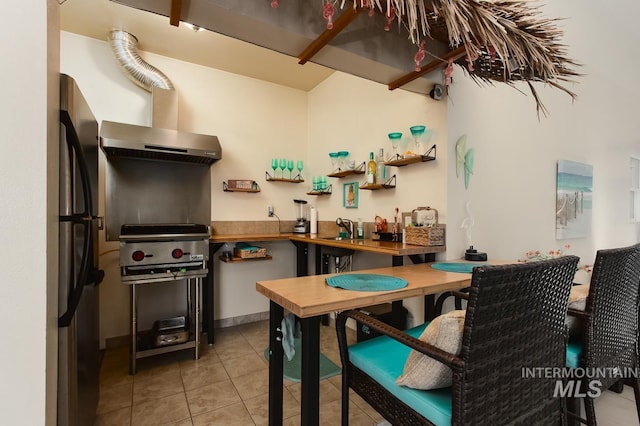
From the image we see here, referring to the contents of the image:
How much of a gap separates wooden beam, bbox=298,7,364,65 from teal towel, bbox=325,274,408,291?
1.24 m

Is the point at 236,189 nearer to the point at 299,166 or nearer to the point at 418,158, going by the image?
the point at 299,166

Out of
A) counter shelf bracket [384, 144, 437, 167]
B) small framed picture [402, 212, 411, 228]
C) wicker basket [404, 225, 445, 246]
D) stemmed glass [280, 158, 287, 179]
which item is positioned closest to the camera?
wicker basket [404, 225, 445, 246]

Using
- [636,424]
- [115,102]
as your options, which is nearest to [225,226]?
[115,102]

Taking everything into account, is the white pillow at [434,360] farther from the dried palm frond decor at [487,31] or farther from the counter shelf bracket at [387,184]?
the counter shelf bracket at [387,184]

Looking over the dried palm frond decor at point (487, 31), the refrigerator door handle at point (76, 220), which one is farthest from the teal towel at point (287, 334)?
the dried palm frond decor at point (487, 31)

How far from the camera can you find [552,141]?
9.85 feet

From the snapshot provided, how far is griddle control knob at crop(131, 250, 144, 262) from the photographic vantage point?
7.52 ft

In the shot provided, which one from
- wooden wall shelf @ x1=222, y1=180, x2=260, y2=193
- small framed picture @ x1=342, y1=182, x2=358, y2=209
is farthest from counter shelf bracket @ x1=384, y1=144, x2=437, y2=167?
wooden wall shelf @ x1=222, y1=180, x2=260, y2=193

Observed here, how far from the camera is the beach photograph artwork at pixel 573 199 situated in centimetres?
307

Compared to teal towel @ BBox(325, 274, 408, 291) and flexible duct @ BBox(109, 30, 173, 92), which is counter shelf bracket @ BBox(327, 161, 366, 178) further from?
flexible duct @ BBox(109, 30, 173, 92)

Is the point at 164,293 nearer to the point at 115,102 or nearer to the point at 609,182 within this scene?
the point at 115,102

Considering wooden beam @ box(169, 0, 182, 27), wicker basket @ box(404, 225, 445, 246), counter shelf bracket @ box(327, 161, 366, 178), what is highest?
wooden beam @ box(169, 0, 182, 27)

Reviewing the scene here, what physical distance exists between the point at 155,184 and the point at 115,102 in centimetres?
86

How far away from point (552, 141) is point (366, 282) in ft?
9.61
